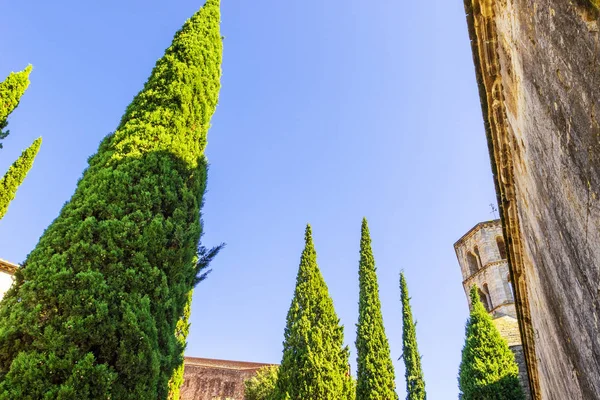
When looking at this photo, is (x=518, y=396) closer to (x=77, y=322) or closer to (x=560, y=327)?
(x=560, y=327)

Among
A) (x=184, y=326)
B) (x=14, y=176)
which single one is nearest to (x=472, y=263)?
(x=184, y=326)

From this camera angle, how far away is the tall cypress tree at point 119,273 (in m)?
4.19

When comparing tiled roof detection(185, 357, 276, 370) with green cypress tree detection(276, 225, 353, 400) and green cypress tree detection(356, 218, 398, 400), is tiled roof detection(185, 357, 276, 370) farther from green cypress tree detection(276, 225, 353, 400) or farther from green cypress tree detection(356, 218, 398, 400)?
green cypress tree detection(276, 225, 353, 400)

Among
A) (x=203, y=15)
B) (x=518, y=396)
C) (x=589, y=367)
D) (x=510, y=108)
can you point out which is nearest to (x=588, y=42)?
(x=510, y=108)

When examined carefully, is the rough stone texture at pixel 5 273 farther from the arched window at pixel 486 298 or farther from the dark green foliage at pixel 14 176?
the arched window at pixel 486 298

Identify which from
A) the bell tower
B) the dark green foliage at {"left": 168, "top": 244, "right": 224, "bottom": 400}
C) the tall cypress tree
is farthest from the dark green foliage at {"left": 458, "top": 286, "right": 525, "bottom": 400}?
the tall cypress tree

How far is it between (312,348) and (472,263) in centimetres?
1365

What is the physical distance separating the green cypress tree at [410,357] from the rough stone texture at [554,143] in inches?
700

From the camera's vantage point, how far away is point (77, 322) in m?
4.34

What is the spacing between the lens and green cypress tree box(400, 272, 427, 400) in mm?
20719

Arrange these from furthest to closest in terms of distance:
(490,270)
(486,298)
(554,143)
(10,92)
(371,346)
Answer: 1. (486,298)
2. (490,270)
3. (371,346)
4. (10,92)
5. (554,143)

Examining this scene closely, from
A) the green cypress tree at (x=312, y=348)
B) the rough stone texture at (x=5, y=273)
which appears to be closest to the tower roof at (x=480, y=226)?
the green cypress tree at (x=312, y=348)

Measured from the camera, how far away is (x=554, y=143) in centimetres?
232

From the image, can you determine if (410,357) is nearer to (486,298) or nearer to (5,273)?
(486,298)
